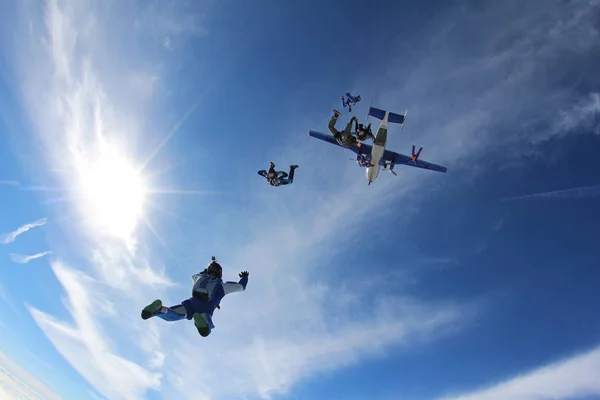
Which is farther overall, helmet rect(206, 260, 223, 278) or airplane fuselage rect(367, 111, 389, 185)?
airplane fuselage rect(367, 111, 389, 185)

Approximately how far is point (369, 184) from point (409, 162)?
6.75 m

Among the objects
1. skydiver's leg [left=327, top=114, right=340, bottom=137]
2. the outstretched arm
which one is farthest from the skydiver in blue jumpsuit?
the outstretched arm

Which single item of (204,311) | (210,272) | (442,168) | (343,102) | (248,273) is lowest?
(204,311)

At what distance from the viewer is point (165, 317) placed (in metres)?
13.1

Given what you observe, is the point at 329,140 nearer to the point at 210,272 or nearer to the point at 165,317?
the point at 210,272

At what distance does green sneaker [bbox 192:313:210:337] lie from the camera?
12.6 m

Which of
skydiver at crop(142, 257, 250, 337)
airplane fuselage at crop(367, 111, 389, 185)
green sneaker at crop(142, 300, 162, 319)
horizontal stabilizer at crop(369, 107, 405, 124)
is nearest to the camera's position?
green sneaker at crop(142, 300, 162, 319)

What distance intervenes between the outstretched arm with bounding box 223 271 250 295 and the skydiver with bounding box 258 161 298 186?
346 inches

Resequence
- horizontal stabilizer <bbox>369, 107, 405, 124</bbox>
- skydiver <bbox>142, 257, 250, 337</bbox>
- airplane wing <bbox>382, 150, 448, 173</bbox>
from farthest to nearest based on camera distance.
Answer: airplane wing <bbox>382, 150, 448, 173</bbox> → horizontal stabilizer <bbox>369, 107, 405, 124</bbox> → skydiver <bbox>142, 257, 250, 337</bbox>

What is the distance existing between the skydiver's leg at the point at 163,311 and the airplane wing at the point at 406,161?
2932 cm

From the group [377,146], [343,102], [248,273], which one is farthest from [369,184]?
[248,273]

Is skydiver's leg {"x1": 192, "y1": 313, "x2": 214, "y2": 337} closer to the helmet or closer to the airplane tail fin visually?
the helmet

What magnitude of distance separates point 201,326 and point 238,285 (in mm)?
4023

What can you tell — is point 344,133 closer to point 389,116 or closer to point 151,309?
point 389,116
